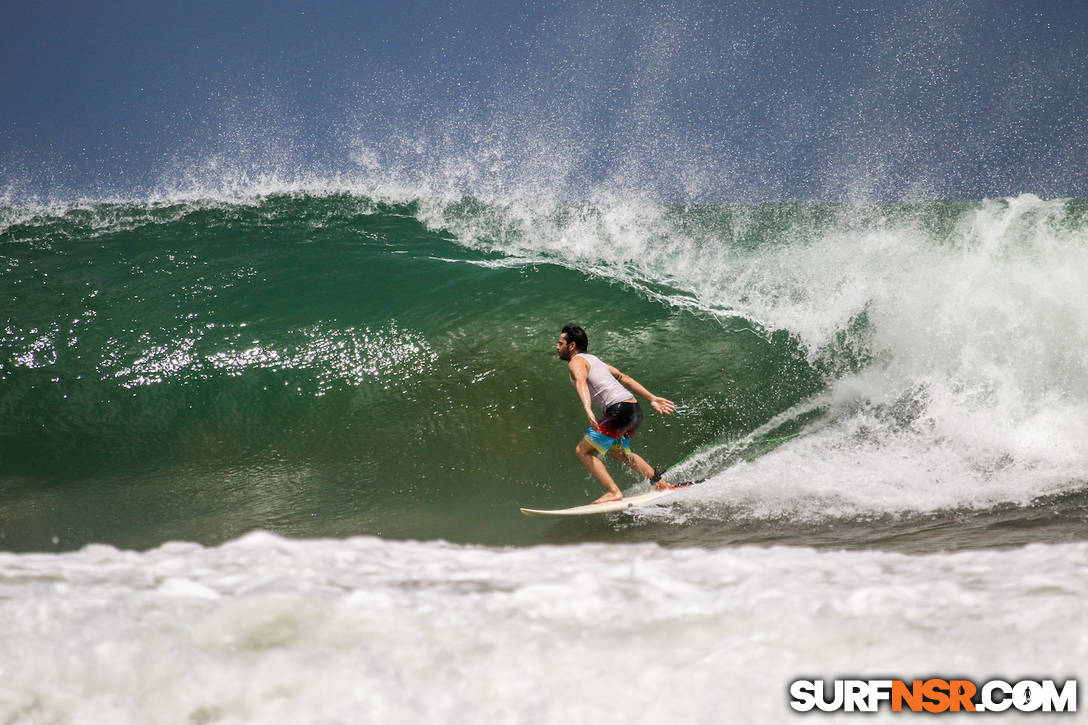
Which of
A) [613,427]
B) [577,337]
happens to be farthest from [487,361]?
[613,427]

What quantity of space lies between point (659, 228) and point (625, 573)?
22.1 ft

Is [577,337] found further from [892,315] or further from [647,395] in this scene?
[892,315]

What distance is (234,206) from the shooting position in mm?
9266

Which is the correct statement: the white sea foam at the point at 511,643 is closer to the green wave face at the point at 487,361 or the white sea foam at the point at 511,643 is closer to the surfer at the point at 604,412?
the green wave face at the point at 487,361

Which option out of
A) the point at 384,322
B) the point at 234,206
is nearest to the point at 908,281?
the point at 384,322

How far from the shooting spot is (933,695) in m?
1.42

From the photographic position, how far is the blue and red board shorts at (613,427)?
5.09 meters

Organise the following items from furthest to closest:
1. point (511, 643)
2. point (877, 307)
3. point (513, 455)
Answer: point (877, 307)
point (513, 455)
point (511, 643)

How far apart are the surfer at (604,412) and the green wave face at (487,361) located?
45 centimetres

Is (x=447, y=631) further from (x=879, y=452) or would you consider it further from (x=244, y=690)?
(x=879, y=452)

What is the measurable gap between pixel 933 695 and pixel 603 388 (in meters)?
3.84

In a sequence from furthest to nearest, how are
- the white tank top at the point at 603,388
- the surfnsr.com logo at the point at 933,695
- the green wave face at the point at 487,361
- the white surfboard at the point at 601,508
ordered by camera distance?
1. the white tank top at the point at 603,388
2. the green wave face at the point at 487,361
3. the white surfboard at the point at 601,508
4. the surfnsr.com logo at the point at 933,695

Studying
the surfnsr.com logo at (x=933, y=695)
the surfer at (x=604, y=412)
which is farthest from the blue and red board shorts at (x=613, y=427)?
the surfnsr.com logo at (x=933, y=695)

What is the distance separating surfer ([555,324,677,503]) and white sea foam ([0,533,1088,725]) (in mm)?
2925
